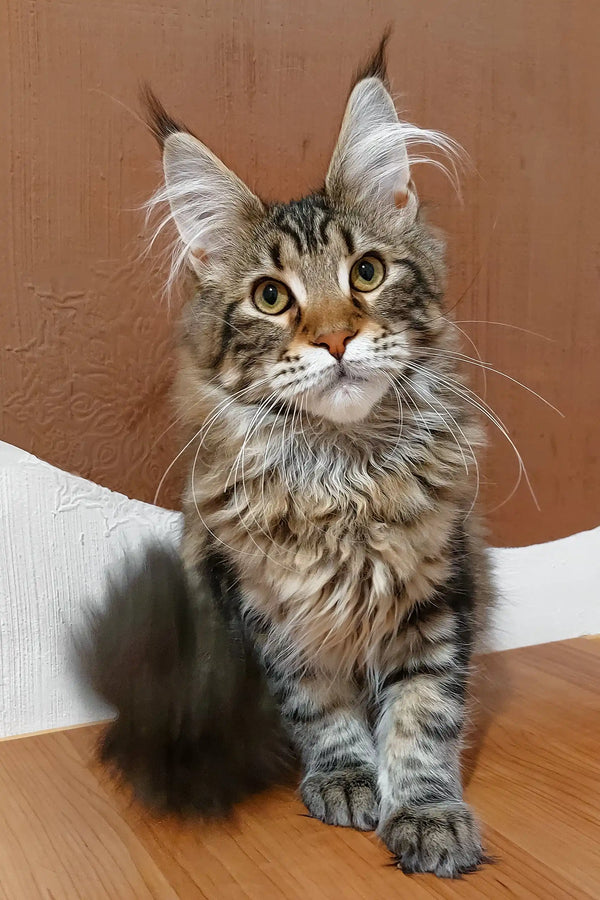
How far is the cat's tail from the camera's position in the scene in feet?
3.31

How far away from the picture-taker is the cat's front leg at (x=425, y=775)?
926mm

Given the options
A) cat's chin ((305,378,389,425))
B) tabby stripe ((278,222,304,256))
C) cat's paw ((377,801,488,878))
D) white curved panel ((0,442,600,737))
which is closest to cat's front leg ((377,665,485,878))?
cat's paw ((377,801,488,878))

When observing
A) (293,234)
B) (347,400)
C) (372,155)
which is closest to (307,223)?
(293,234)

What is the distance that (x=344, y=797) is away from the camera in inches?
40.9

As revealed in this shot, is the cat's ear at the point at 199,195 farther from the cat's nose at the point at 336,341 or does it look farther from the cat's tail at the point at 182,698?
the cat's tail at the point at 182,698

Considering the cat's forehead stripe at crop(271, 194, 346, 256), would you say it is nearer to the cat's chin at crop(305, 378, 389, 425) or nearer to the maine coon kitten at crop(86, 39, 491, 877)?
the maine coon kitten at crop(86, 39, 491, 877)

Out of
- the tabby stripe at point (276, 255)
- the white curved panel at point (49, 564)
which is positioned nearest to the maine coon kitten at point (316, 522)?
the tabby stripe at point (276, 255)

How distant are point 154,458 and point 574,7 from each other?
4.13 ft

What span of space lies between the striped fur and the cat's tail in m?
0.07

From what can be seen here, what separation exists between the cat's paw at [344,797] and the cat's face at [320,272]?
19.1 inches

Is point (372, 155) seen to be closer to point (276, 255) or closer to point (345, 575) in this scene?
point (276, 255)

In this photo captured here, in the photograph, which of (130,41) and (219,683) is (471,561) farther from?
(130,41)

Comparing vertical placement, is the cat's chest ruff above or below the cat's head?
below

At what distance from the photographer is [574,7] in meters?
1.63
